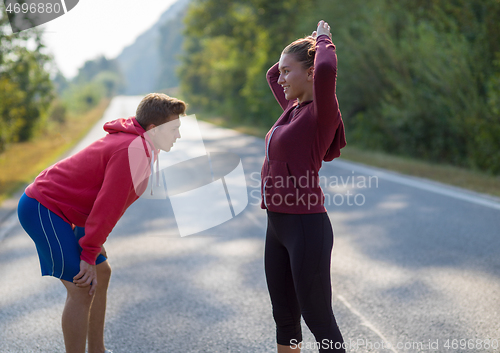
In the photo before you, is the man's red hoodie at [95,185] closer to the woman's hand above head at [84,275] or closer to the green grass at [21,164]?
the woman's hand above head at [84,275]

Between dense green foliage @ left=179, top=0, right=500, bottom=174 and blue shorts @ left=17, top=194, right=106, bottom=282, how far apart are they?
33.6 feet

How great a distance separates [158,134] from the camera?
8.39 feet

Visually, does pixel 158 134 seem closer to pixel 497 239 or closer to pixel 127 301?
pixel 127 301

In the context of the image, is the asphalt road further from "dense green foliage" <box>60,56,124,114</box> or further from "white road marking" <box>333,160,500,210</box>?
"dense green foliage" <box>60,56,124,114</box>

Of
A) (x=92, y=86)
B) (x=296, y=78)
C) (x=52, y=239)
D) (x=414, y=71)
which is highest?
(x=296, y=78)

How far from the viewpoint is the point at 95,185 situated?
252 cm

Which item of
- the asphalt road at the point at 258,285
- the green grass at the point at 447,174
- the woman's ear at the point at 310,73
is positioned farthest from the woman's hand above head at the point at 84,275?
the green grass at the point at 447,174

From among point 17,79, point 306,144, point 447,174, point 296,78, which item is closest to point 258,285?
point 306,144

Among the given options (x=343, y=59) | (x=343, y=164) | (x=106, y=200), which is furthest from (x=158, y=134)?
(x=343, y=59)

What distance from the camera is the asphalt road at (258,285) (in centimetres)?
339

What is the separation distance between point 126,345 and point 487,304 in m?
2.83

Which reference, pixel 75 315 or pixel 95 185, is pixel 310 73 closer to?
pixel 95 185

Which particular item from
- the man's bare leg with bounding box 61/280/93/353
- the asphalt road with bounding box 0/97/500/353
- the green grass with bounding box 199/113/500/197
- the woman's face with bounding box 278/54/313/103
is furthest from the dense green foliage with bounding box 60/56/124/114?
the woman's face with bounding box 278/54/313/103

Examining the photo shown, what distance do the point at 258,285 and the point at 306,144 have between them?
251 cm
